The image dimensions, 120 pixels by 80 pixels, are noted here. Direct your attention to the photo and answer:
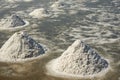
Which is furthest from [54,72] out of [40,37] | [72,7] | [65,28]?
[72,7]

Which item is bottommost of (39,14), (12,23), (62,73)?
(39,14)

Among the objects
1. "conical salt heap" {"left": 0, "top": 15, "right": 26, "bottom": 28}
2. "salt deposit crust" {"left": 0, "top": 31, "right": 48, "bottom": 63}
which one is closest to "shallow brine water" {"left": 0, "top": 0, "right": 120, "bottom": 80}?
"salt deposit crust" {"left": 0, "top": 31, "right": 48, "bottom": 63}

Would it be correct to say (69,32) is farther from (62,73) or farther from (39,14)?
(62,73)

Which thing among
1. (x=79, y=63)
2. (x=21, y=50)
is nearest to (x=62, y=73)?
(x=79, y=63)

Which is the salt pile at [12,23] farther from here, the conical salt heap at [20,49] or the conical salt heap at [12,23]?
the conical salt heap at [20,49]

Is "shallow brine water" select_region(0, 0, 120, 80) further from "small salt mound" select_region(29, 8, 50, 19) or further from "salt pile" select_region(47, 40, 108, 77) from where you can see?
"small salt mound" select_region(29, 8, 50, 19)

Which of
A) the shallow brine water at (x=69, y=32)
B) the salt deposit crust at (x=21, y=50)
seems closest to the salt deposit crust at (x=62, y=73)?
the shallow brine water at (x=69, y=32)
